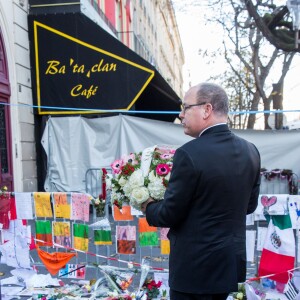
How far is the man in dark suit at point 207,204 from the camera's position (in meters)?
2.10

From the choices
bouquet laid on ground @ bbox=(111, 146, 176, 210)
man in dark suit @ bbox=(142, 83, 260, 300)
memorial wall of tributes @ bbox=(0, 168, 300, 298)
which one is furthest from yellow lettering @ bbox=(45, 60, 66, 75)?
man in dark suit @ bbox=(142, 83, 260, 300)

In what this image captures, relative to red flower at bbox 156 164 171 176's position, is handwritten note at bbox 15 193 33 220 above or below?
below

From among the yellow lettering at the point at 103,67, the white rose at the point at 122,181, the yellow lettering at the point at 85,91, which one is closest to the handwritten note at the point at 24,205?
the white rose at the point at 122,181

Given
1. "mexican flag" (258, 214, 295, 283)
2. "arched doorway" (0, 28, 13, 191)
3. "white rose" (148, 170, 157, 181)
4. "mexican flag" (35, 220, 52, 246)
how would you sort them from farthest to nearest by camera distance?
"arched doorway" (0, 28, 13, 191) → "mexican flag" (35, 220, 52, 246) → "mexican flag" (258, 214, 295, 283) → "white rose" (148, 170, 157, 181)

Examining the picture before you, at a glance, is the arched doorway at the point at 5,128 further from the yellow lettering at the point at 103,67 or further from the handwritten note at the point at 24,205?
the handwritten note at the point at 24,205

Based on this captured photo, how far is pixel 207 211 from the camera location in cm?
215

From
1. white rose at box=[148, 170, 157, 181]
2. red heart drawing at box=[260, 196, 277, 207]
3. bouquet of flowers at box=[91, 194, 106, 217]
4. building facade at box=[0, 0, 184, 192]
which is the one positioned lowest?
bouquet of flowers at box=[91, 194, 106, 217]

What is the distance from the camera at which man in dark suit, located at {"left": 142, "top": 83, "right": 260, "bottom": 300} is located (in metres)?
2.10

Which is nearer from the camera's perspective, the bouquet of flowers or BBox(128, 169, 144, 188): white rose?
BBox(128, 169, 144, 188): white rose

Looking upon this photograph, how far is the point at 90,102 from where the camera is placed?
8.99m

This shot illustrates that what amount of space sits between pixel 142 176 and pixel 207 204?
0.70m

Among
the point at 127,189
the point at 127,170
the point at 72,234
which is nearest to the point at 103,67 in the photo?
the point at 72,234

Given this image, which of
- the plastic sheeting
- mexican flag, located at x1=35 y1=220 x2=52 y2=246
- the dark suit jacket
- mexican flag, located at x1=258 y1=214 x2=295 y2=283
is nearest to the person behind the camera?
the dark suit jacket

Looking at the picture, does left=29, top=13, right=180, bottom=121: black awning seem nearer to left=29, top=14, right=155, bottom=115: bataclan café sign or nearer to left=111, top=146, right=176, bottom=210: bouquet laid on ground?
left=29, top=14, right=155, bottom=115: bataclan café sign
